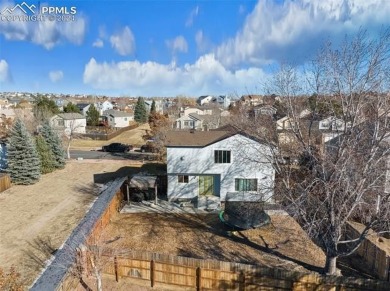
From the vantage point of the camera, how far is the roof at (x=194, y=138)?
23406 mm

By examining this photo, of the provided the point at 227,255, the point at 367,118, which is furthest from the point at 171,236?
the point at 367,118

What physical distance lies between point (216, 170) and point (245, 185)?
272 centimetres

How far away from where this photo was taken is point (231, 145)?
23.0 m

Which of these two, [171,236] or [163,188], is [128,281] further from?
[163,188]

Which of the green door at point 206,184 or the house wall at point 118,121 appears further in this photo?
the house wall at point 118,121

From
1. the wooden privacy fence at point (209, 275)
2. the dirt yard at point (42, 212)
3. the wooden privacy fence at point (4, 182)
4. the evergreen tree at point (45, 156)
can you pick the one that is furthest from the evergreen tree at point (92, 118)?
the wooden privacy fence at point (209, 275)

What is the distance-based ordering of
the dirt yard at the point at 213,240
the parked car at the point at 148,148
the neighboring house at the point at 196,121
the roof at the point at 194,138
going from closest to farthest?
the dirt yard at the point at 213,240
the roof at the point at 194,138
the parked car at the point at 148,148
the neighboring house at the point at 196,121

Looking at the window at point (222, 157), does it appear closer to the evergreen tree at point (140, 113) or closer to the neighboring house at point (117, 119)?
the neighboring house at point (117, 119)

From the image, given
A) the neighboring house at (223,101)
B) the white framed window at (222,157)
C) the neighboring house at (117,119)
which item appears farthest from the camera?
the neighboring house at (223,101)

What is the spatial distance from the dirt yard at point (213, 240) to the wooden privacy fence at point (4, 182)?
13.7 meters

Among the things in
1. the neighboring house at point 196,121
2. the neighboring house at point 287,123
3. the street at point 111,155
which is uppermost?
the neighboring house at point 196,121

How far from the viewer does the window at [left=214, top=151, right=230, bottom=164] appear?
76.4 feet

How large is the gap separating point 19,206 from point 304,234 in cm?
2145

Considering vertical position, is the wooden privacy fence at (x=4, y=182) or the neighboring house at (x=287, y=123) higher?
the neighboring house at (x=287, y=123)
